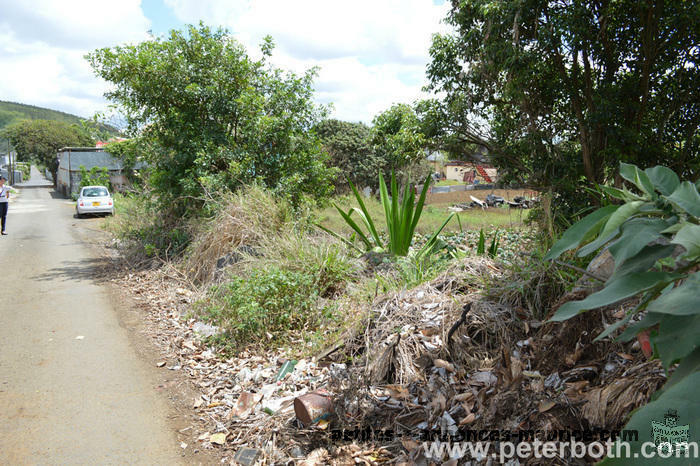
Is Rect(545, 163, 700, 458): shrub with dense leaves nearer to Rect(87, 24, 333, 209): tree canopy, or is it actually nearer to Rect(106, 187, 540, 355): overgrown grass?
Rect(106, 187, 540, 355): overgrown grass

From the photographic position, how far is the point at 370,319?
442 centimetres

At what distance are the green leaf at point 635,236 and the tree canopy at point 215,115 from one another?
7.76 metres

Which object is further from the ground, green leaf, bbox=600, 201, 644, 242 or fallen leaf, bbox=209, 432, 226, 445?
green leaf, bbox=600, 201, 644, 242

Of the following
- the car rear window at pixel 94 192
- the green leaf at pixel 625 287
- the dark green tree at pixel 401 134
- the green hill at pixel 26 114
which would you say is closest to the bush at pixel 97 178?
the car rear window at pixel 94 192

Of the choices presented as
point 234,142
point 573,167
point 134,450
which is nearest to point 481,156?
point 573,167

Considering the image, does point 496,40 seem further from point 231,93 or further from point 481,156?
point 231,93

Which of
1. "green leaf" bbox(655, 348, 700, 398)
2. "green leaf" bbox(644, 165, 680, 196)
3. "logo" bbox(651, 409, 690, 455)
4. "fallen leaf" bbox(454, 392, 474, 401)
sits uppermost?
"green leaf" bbox(644, 165, 680, 196)

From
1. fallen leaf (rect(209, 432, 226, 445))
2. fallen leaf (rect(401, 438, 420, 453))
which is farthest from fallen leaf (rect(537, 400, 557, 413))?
fallen leaf (rect(209, 432, 226, 445))

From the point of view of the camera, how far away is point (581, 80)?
8.44m

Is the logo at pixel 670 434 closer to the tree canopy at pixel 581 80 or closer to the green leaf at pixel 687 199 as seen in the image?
the green leaf at pixel 687 199

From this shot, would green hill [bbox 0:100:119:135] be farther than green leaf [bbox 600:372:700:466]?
Yes

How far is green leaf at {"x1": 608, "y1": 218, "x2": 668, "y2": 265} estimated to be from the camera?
117cm

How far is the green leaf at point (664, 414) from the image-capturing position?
87 centimetres

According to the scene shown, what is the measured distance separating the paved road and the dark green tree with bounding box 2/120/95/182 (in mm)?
56882
